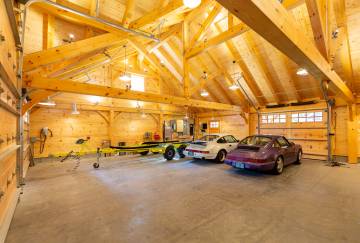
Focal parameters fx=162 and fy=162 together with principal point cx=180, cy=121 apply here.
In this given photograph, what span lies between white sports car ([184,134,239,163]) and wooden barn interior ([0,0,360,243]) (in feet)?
2.20

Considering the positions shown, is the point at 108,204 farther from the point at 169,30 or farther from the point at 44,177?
the point at 169,30

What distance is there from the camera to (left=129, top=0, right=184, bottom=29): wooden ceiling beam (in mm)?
4219

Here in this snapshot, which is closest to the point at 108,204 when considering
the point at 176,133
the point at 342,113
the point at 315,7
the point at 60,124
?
the point at 315,7

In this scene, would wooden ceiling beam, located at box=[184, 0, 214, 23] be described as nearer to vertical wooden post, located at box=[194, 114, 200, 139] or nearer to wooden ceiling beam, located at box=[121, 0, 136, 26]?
wooden ceiling beam, located at box=[121, 0, 136, 26]

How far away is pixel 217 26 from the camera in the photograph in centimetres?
665

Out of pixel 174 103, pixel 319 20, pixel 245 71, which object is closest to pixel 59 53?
pixel 174 103

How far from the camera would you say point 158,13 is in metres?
4.39

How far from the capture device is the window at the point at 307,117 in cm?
834

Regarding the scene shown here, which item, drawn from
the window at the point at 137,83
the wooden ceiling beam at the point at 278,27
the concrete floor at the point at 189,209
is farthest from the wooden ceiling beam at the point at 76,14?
the window at the point at 137,83

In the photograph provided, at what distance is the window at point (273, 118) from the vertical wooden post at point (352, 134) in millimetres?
2711

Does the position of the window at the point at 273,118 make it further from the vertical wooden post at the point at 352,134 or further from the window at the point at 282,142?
the window at the point at 282,142

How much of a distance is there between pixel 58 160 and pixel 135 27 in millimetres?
7488

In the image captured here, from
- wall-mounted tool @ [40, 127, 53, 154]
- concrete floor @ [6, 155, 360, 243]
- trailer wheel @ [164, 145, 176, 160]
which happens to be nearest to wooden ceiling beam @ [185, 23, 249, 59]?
trailer wheel @ [164, 145, 176, 160]

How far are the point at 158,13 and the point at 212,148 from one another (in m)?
5.23
